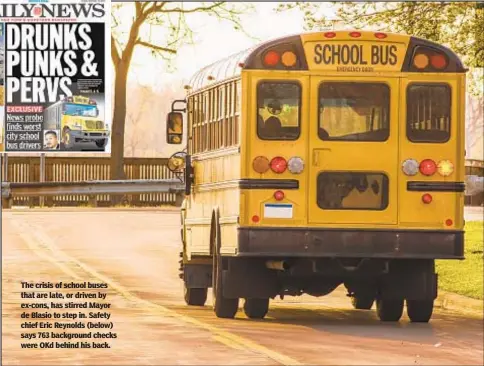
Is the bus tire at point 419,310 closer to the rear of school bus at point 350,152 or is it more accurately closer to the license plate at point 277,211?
the rear of school bus at point 350,152

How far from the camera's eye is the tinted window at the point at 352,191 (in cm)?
1574

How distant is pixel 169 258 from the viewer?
27.8 meters

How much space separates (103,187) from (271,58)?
6804mm

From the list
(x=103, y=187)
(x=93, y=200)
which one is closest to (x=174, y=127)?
(x=103, y=187)

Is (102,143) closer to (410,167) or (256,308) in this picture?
(410,167)

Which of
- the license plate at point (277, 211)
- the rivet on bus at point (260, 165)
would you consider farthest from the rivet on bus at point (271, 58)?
the license plate at point (277, 211)

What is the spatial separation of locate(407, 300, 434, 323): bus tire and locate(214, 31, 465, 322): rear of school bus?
5.02 feet

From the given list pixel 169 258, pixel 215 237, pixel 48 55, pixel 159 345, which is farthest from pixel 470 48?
pixel 48 55

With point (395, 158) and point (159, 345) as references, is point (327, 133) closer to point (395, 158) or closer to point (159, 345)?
point (395, 158)

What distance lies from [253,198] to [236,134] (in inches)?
25.6

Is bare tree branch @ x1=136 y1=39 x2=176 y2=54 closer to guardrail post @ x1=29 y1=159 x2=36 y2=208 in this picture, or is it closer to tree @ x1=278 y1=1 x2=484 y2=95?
tree @ x1=278 y1=1 x2=484 y2=95

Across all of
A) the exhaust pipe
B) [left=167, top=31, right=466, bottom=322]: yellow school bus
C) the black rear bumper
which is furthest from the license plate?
the exhaust pipe

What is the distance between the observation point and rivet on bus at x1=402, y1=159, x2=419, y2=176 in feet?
52.0

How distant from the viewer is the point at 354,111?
15758 mm
